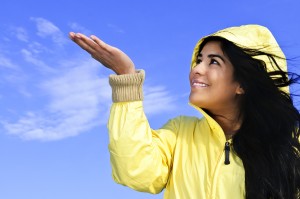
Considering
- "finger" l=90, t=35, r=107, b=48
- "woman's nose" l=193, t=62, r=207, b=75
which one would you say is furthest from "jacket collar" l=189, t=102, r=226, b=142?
"finger" l=90, t=35, r=107, b=48

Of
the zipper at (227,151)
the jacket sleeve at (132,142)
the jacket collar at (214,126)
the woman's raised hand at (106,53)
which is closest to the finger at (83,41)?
→ the woman's raised hand at (106,53)

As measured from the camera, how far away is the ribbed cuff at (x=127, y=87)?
4.04 m

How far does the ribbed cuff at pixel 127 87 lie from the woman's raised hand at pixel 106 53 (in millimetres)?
78

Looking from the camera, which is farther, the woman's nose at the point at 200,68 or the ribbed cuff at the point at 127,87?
the woman's nose at the point at 200,68

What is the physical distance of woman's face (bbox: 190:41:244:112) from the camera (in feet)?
14.0

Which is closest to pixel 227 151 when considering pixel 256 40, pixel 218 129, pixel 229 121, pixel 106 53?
pixel 218 129

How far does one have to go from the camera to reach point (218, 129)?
14.0 feet

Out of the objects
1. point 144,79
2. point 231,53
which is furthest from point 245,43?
point 144,79

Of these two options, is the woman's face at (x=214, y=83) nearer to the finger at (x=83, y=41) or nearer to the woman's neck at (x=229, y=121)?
the woman's neck at (x=229, y=121)

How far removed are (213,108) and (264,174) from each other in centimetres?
65

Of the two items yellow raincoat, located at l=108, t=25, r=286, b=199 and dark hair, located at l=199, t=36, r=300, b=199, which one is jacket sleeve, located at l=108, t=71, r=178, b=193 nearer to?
yellow raincoat, located at l=108, t=25, r=286, b=199

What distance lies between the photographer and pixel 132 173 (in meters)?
3.99

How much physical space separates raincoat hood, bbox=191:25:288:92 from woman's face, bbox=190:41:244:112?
14cm

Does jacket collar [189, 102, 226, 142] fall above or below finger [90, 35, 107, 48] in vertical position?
below
